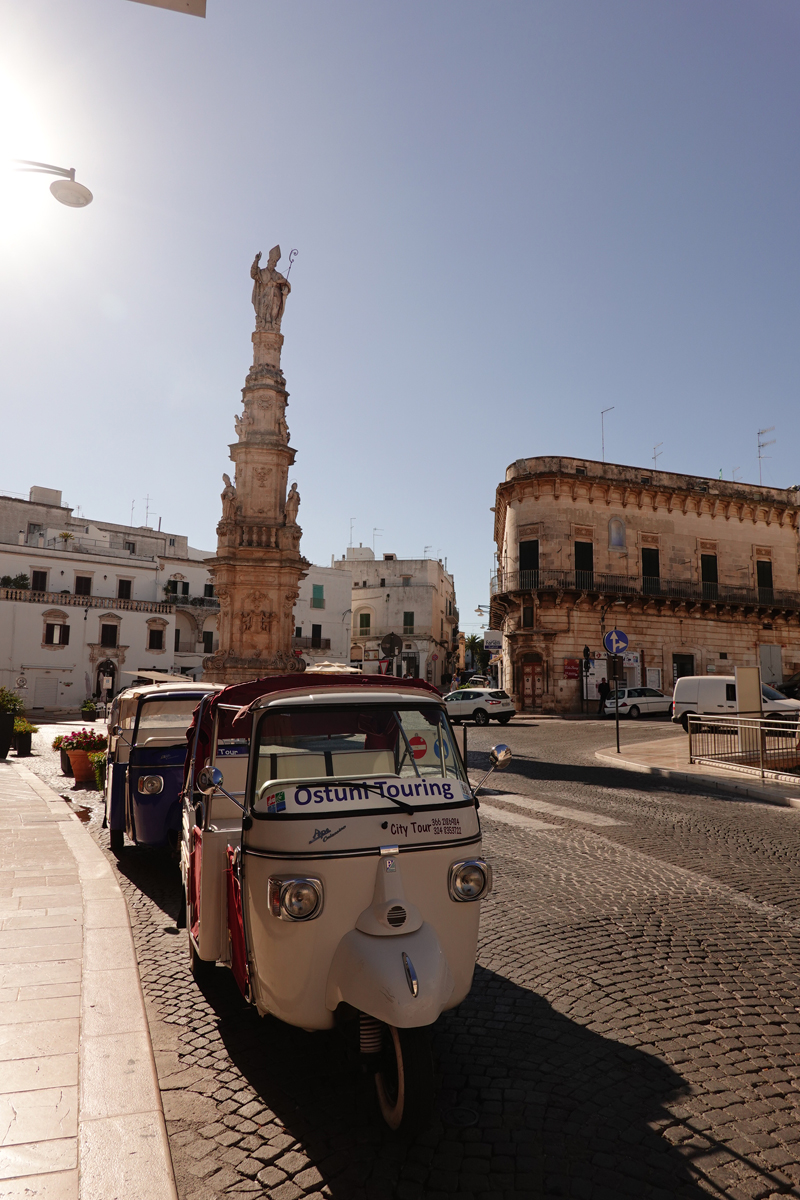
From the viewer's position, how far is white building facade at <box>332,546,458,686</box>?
6091cm

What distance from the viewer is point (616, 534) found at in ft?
127

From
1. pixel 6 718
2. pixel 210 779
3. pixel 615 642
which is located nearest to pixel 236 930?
pixel 210 779

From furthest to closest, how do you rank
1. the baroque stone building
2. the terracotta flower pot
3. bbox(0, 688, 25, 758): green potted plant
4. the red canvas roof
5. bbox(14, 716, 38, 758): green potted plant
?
the baroque stone building
bbox(14, 716, 38, 758): green potted plant
bbox(0, 688, 25, 758): green potted plant
the terracotta flower pot
the red canvas roof

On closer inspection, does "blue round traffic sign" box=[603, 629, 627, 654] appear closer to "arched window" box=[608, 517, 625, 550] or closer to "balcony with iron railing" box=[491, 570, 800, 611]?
"balcony with iron railing" box=[491, 570, 800, 611]

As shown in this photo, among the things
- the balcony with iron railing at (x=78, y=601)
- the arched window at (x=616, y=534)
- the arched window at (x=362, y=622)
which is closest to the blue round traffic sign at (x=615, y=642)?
→ the arched window at (x=616, y=534)

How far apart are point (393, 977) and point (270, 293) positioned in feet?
84.2

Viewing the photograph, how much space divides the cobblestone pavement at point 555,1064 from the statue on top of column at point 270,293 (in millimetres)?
22128

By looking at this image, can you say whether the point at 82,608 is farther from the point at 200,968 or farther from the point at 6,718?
the point at 200,968

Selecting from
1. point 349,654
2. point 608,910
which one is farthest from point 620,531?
point 608,910

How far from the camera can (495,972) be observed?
4609 mm

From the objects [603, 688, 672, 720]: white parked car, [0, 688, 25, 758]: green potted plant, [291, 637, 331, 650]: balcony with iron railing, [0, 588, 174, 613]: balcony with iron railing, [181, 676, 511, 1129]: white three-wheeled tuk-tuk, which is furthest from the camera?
[291, 637, 331, 650]: balcony with iron railing

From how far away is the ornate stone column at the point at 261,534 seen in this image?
23.0m

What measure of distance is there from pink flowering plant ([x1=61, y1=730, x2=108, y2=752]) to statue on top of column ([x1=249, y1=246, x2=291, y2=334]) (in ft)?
51.9

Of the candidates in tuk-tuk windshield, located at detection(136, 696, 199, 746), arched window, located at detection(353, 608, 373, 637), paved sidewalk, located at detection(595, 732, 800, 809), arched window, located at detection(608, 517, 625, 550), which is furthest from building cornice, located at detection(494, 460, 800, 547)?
tuk-tuk windshield, located at detection(136, 696, 199, 746)
